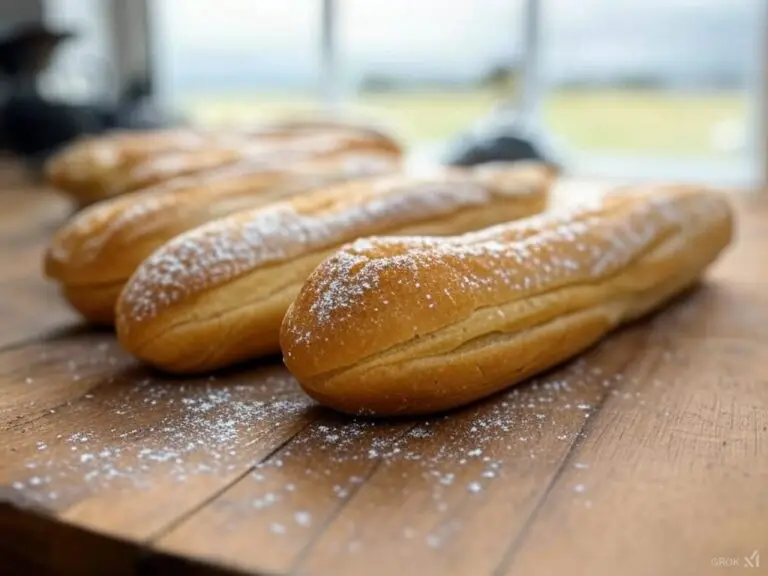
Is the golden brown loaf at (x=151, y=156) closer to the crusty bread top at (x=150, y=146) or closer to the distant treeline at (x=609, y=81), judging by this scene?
the crusty bread top at (x=150, y=146)

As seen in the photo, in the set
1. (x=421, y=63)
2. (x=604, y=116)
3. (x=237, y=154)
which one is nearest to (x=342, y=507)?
(x=237, y=154)

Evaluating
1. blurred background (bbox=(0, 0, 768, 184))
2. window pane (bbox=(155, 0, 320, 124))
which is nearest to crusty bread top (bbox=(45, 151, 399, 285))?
blurred background (bbox=(0, 0, 768, 184))

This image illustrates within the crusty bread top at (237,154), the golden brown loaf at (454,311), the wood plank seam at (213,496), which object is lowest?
the wood plank seam at (213,496)

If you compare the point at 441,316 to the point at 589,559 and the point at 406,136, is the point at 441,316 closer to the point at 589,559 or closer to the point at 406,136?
the point at 589,559

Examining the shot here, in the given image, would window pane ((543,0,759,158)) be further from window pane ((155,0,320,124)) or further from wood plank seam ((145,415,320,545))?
wood plank seam ((145,415,320,545))

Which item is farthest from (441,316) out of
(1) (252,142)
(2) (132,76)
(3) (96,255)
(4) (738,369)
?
(2) (132,76)

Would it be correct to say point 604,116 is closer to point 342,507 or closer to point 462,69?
point 462,69

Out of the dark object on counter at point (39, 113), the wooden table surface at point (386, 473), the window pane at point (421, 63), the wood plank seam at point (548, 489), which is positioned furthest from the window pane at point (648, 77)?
the wood plank seam at point (548, 489)

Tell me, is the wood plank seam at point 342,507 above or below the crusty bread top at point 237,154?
below
